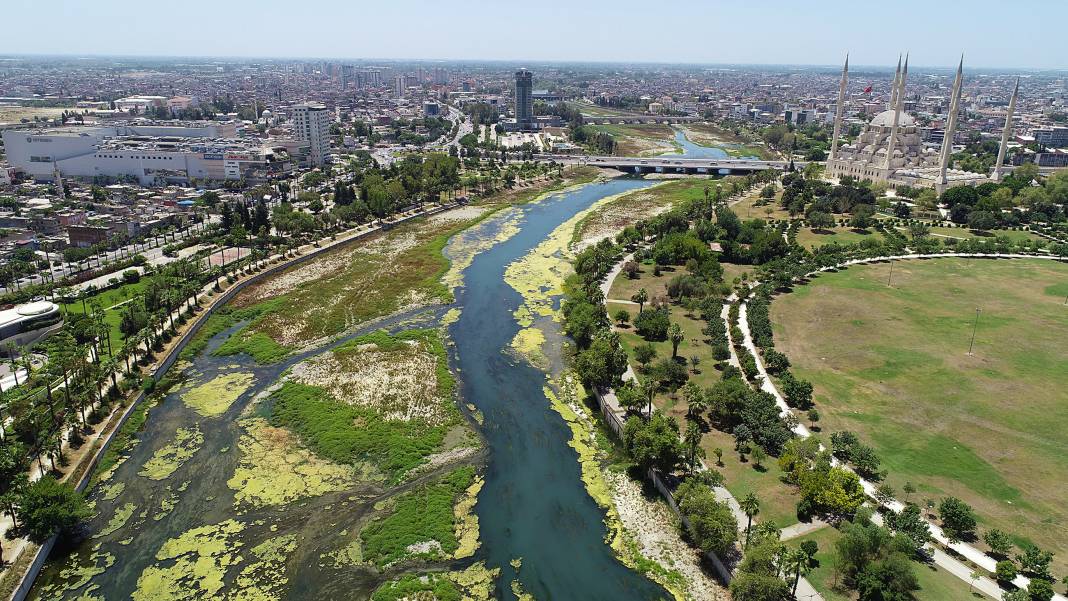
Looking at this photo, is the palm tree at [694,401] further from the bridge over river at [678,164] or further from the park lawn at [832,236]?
the bridge over river at [678,164]

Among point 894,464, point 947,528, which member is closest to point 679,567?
point 947,528

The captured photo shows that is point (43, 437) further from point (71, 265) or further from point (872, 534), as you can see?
point (872, 534)

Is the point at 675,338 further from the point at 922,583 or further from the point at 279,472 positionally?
the point at 279,472

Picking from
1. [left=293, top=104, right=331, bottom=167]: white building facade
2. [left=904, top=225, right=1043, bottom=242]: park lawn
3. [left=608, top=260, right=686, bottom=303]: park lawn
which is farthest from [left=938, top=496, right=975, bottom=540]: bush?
[left=293, top=104, right=331, bottom=167]: white building facade

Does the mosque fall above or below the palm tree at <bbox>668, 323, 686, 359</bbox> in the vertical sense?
above

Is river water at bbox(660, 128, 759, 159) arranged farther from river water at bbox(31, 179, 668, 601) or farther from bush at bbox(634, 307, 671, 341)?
river water at bbox(31, 179, 668, 601)

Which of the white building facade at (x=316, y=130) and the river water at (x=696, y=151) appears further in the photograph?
the river water at (x=696, y=151)

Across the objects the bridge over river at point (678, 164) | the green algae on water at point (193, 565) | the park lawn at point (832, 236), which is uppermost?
the bridge over river at point (678, 164)

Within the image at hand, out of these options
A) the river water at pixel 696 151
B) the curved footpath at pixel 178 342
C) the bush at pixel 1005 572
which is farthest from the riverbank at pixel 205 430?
the river water at pixel 696 151

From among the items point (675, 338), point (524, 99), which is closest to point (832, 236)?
point (675, 338)
